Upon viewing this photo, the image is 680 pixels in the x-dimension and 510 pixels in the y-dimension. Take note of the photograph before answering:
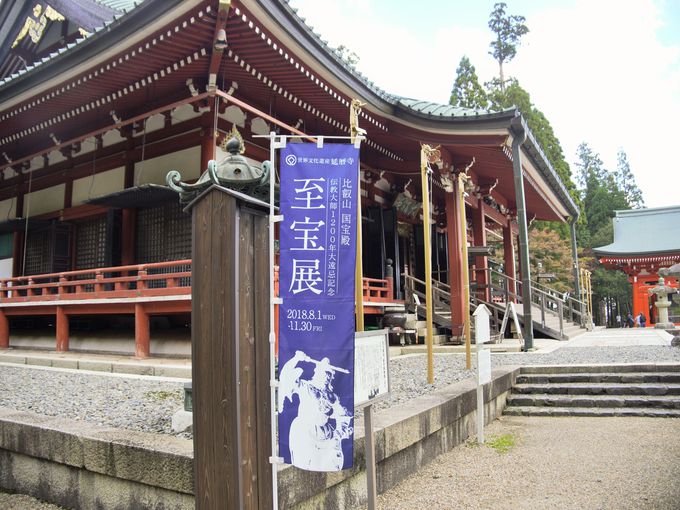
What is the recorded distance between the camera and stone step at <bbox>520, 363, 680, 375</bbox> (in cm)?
656

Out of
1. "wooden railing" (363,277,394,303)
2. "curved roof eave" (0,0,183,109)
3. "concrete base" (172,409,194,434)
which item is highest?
"curved roof eave" (0,0,183,109)

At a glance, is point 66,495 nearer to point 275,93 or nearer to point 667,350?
point 275,93

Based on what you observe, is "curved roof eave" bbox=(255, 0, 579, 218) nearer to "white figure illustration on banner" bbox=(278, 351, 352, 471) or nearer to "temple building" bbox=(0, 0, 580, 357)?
"temple building" bbox=(0, 0, 580, 357)

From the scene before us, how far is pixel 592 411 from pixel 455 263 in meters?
6.09

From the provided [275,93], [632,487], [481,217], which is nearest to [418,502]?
[632,487]

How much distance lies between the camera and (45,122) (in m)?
9.63

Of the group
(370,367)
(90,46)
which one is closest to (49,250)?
(90,46)

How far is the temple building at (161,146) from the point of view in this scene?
7242 mm

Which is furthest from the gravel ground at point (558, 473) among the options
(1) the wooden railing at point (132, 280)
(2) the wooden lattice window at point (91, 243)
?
(2) the wooden lattice window at point (91, 243)

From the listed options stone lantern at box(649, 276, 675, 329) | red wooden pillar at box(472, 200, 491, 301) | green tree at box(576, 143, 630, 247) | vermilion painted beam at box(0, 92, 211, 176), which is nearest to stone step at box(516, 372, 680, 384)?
vermilion painted beam at box(0, 92, 211, 176)

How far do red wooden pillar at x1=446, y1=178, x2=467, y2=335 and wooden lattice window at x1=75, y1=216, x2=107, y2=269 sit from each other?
759 centimetres

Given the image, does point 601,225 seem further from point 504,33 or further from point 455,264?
point 455,264

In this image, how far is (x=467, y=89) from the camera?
91.9ft

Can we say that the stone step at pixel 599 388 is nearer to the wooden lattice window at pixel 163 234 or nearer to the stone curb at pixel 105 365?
the stone curb at pixel 105 365
